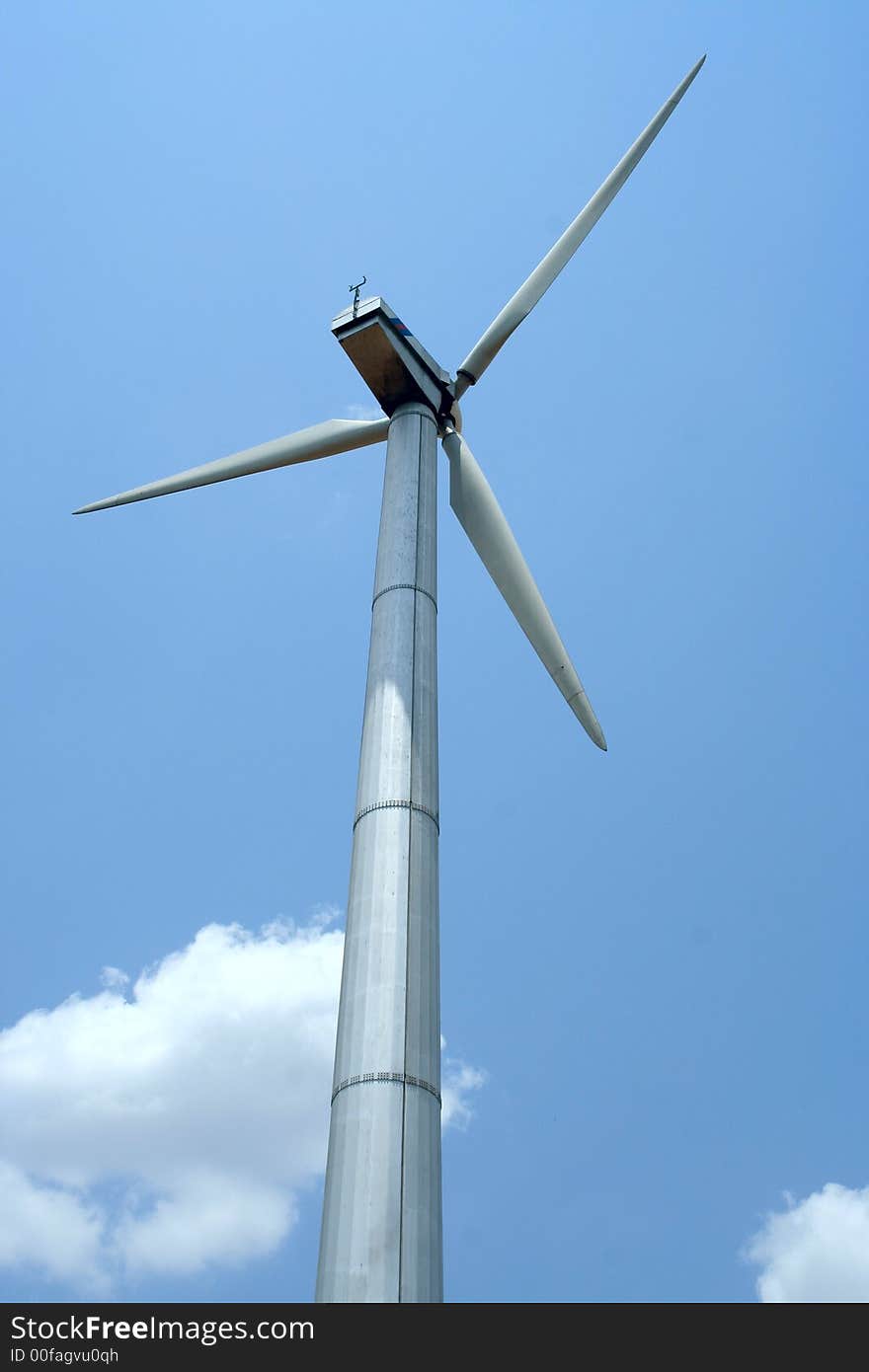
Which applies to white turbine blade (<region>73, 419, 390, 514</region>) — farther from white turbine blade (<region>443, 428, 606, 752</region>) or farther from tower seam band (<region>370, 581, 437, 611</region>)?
tower seam band (<region>370, 581, 437, 611</region>)

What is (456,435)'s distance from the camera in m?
26.8

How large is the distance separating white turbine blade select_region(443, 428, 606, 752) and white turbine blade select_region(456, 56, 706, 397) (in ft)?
11.1

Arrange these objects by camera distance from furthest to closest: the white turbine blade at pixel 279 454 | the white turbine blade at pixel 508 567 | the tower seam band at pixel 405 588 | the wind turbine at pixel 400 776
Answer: the white turbine blade at pixel 279 454 → the white turbine blade at pixel 508 567 → the tower seam band at pixel 405 588 → the wind turbine at pixel 400 776

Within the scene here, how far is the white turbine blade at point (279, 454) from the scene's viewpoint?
2742cm

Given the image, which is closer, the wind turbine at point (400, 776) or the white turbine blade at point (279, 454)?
the wind turbine at point (400, 776)

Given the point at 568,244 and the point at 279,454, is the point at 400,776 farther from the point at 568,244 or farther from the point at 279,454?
the point at 568,244

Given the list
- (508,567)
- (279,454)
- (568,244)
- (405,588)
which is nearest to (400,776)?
(405,588)

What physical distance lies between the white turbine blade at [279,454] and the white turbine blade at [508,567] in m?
2.37

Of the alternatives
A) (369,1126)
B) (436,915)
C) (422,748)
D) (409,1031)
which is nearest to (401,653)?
(422,748)

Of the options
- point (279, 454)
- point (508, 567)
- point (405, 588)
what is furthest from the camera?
point (279, 454)

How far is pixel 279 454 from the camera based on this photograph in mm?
27812

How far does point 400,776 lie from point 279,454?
13.3 meters

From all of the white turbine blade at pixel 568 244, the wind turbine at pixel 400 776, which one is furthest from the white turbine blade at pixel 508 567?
the white turbine blade at pixel 568 244

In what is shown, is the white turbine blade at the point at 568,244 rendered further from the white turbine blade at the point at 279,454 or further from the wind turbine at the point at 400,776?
the white turbine blade at the point at 279,454
